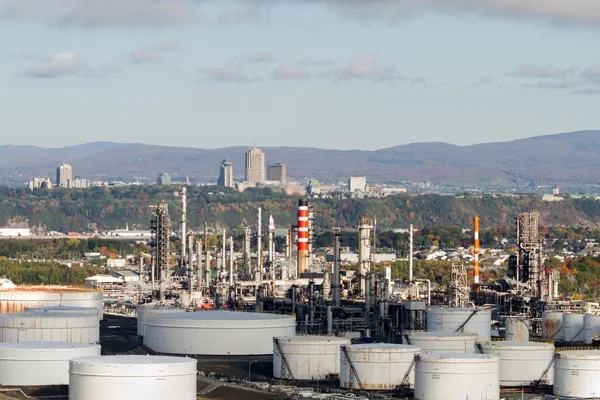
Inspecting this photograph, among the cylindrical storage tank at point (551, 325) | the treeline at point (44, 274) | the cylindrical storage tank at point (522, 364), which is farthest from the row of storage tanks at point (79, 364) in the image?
the treeline at point (44, 274)

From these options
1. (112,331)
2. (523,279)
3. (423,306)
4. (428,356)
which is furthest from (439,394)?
(523,279)

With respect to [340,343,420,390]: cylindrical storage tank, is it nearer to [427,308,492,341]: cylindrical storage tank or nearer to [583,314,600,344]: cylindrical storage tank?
[427,308,492,341]: cylindrical storage tank

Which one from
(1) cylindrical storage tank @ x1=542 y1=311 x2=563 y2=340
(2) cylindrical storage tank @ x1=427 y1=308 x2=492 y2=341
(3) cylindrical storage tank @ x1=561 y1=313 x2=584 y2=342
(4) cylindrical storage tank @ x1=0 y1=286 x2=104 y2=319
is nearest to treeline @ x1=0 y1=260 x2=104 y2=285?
(4) cylindrical storage tank @ x1=0 y1=286 x2=104 y2=319

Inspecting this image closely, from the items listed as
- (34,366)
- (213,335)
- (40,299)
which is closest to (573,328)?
(213,335)

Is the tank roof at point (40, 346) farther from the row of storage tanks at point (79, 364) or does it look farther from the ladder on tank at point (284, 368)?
the ladder on tank at point (284, 368)

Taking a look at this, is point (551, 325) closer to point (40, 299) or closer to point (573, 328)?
point (573, 328)

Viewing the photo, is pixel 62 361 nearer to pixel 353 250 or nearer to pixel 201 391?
pixel 201 391
